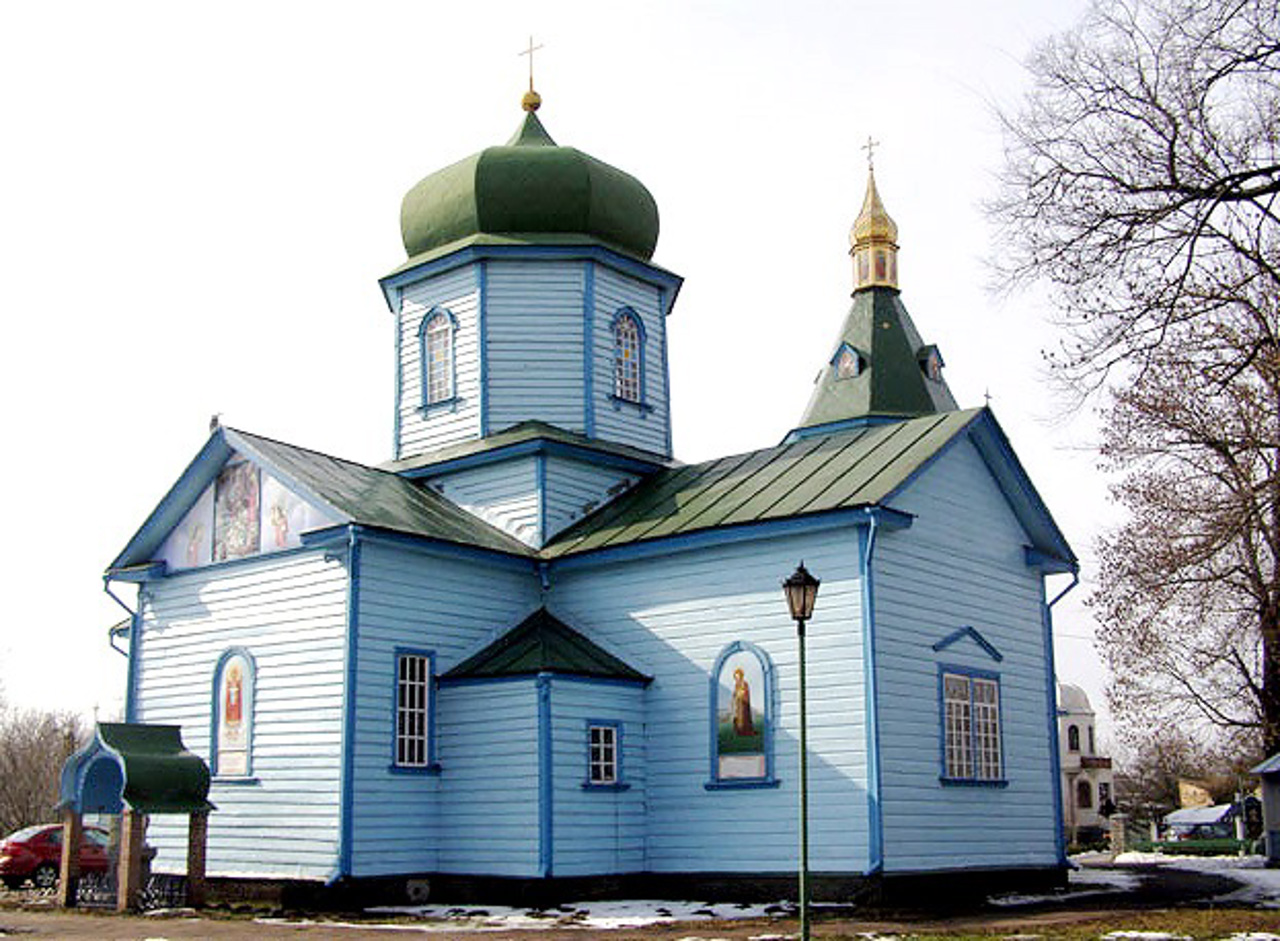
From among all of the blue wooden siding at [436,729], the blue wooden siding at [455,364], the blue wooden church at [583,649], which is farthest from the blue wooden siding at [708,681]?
the blue wooden siding at [455,364]

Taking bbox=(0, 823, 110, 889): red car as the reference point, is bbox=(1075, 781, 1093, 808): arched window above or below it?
above

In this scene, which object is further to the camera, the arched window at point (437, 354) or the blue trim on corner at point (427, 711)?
the arched window at point (437, 354)

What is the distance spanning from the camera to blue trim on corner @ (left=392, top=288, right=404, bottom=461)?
22.8 meters

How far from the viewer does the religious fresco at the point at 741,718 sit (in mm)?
17172

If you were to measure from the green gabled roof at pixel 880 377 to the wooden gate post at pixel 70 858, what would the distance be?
18013mm

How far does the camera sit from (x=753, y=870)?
16.9 meters

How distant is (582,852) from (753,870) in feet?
6.75

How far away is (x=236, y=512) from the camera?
19.6 m

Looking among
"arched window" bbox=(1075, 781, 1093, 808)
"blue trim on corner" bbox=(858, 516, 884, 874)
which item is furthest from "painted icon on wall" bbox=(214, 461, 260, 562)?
"arched window" bbox=(1075, 781, 1093, 808)

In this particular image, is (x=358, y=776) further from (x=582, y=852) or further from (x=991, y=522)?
(x=991, y=522)

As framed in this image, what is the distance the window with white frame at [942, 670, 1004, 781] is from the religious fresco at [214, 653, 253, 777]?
28.9ft

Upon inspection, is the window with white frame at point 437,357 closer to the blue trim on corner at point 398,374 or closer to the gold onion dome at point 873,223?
the blue trim on corner at point 398,374

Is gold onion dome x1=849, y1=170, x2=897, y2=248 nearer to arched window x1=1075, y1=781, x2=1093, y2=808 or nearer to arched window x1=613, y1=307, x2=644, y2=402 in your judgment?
arched window x1=613, y1=307, x2=644, y2=402

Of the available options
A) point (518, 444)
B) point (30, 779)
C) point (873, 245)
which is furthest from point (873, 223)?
point (30, 779)
